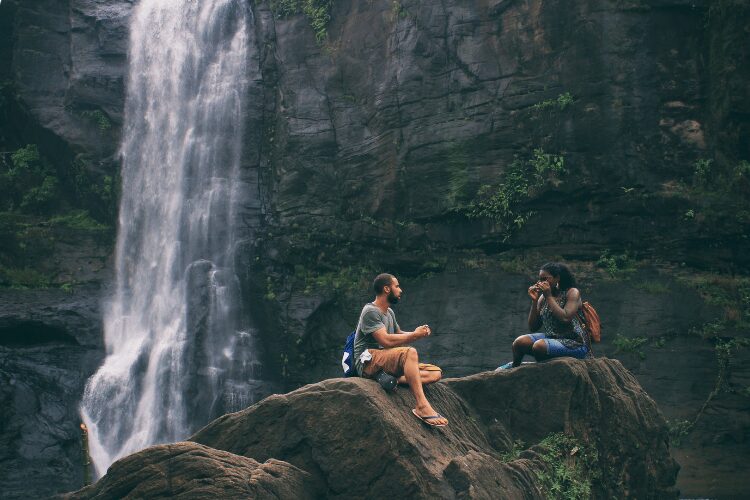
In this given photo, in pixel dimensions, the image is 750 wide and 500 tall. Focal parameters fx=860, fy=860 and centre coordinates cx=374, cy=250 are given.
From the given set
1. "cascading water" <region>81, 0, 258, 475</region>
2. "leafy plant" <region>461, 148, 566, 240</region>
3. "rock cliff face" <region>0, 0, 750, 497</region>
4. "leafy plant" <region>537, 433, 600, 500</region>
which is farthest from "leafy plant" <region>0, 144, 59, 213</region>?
"leafy plant" <region>537, 433, 600, 500</region>

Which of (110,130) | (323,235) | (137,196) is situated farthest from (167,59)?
(323,235)

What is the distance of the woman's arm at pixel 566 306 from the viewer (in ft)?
31.3

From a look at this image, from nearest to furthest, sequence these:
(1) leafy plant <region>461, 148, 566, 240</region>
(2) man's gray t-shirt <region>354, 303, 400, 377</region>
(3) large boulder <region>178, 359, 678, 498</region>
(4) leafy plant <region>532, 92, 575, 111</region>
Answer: (3) large boulder <region>178, 359, 678, 498</region>
(2) man's gray t-shirt <region>354, 303, 400, 377</region>
(4) leafy plant <region>532, 92, 575, 111</region>
(1) leafy plant <region>461, 148, 566, 240</region>

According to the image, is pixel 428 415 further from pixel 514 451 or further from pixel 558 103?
pixel 558 103

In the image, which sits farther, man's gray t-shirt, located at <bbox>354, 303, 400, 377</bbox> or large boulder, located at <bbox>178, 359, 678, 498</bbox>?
man's gray t-shirt, located at <bbox>354, 303, 400, 377</bbox>

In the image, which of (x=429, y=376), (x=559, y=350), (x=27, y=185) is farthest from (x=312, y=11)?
(x=429, y=376)

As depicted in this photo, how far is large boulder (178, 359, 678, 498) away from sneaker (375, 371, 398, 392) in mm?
80

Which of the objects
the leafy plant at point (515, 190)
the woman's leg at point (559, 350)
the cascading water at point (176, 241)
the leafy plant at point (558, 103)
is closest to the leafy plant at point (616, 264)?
the leafy plant at point (515, 190)

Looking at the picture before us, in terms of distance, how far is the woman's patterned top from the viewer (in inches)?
384

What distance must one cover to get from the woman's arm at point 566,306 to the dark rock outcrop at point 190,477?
3.64 metres

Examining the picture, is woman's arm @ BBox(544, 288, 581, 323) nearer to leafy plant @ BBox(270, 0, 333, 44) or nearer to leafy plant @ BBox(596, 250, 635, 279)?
leafy plant @ BBox(596, 250, 635, 279)

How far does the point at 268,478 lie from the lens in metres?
7.33

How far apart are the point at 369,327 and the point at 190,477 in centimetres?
220

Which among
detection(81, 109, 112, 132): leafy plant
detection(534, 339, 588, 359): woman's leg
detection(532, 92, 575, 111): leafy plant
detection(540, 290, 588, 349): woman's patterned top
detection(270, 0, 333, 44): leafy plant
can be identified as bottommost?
detection(534, 339, 588, 359): woman's leg
